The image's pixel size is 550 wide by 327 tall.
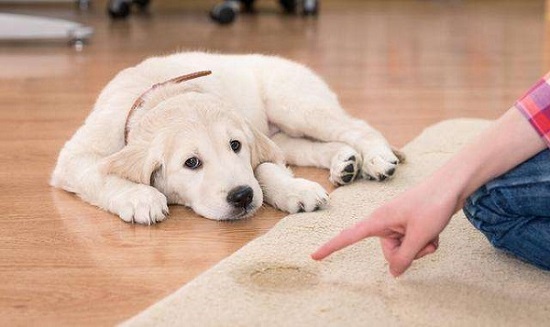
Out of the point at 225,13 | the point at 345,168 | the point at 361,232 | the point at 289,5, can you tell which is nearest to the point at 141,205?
the point at 345,168

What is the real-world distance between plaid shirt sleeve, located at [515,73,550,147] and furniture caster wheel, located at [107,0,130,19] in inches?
161

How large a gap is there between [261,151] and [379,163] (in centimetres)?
27

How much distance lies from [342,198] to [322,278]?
462 mm

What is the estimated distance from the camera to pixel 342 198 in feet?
6.27

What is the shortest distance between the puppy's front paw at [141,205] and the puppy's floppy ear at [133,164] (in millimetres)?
26

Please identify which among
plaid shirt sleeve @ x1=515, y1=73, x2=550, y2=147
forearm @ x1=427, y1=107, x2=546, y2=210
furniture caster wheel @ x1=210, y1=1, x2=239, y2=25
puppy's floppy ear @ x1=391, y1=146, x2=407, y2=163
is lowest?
furniture caster wheel @ x1=210, y1=1, x2=239, y2=25

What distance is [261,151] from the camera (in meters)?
1.96

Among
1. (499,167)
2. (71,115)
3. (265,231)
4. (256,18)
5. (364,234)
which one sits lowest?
(256,18)

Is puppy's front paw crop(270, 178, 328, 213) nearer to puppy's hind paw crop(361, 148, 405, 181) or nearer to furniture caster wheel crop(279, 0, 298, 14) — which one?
puppy's hind paw crop(361, 148, 405, 181)

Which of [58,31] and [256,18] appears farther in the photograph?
[256,18]

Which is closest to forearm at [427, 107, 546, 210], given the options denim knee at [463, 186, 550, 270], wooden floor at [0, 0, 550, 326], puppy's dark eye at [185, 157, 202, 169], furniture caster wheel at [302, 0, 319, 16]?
denim knee at [463, 186, 550, 270]

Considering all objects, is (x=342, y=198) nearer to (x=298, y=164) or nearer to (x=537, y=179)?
(x=298, y=164)

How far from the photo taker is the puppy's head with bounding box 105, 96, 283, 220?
1777 mm

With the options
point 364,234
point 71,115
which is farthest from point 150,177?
point 71,115
